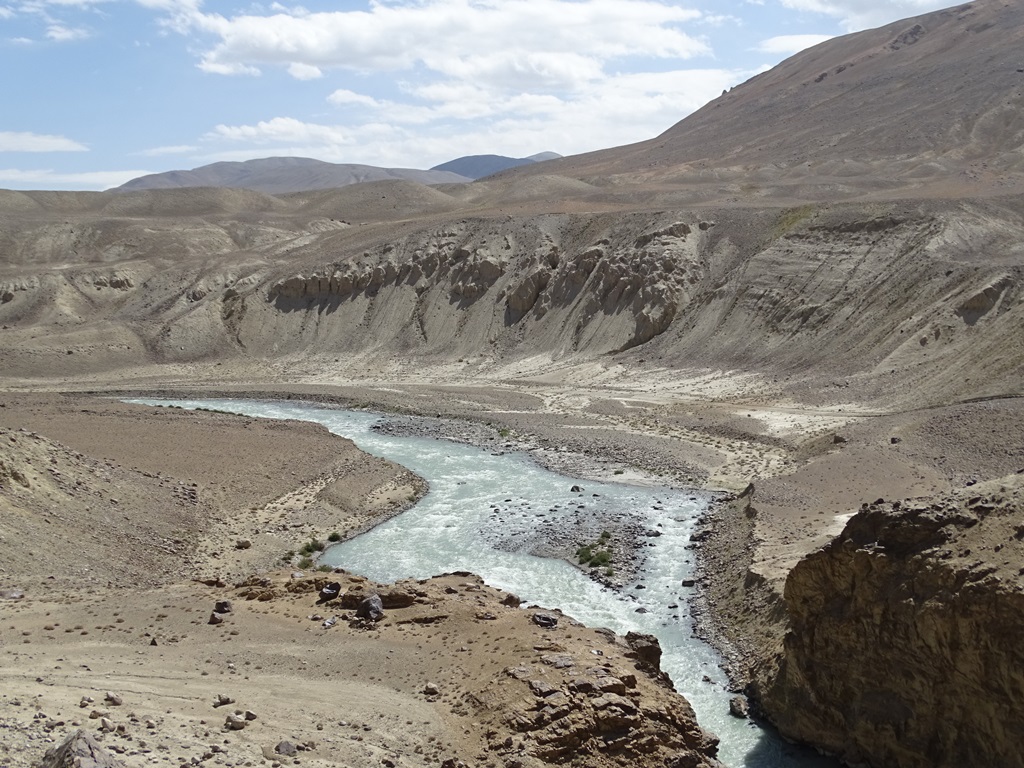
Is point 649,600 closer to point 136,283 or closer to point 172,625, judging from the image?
point 172,625

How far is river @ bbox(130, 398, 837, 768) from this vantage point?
17141 millimetres

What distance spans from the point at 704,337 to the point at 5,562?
1468 inches

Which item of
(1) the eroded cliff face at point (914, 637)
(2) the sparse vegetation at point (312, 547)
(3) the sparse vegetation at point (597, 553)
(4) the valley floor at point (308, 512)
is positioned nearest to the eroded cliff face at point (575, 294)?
(4) the valley floor at point (308, 512)

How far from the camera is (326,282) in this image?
67.4 meters

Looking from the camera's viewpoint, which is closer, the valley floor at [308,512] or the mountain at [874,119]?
the valley floor at [308,512]

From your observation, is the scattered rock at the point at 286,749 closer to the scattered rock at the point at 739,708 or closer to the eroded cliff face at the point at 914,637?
the scattered rock at the point at 739,708

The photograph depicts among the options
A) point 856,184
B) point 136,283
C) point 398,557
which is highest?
point 856,184

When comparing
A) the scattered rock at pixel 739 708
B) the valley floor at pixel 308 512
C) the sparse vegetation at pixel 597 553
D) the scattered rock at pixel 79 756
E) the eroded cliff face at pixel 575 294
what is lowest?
the scattered rock at pixel 739 708

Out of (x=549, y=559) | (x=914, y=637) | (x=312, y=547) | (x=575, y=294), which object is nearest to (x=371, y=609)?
(x=914, y=637)

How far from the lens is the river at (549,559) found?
17141 mm

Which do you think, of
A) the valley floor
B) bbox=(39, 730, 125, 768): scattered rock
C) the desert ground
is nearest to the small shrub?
the desert ground

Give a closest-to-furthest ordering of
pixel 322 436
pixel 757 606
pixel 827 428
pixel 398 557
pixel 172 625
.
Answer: pixel 172 625 → pixel 757 606 → pixel 398 557 → pixel 827 428 → pixel 322 436

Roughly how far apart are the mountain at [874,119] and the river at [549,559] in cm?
3975

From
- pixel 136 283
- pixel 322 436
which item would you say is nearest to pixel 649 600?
pixel 322 436
